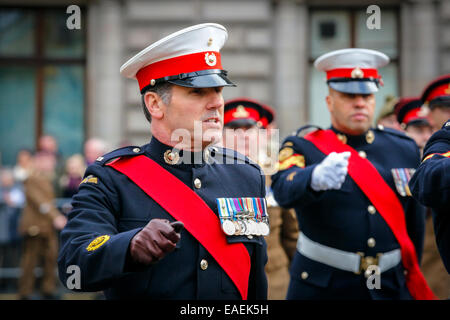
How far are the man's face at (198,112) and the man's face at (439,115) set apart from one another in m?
2.37

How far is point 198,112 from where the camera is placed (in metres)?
2.74

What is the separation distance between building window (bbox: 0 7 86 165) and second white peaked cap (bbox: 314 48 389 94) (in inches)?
305

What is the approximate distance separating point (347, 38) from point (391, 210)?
7.61 m

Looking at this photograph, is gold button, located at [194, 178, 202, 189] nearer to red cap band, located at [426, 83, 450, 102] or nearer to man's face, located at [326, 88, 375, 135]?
man's face, located at [326, 88, 375, 135]

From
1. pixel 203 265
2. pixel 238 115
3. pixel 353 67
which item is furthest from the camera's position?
pixel 238 115

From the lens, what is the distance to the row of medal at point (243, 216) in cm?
271

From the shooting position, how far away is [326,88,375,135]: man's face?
171 inches

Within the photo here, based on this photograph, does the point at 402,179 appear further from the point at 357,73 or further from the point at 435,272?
the point at 435,272

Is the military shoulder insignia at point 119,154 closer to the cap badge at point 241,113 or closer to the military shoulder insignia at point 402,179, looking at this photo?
the military shoulder insignia at point 402,179

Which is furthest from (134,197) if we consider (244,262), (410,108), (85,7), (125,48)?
(85,7)

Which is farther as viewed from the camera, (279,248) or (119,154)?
(279,248)

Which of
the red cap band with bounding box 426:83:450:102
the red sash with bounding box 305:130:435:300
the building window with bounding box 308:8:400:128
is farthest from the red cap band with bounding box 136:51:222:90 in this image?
the building window with bounding box 308:8:400:128

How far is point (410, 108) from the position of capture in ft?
21.5

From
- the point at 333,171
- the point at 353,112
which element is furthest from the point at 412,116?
the point at 333,171
